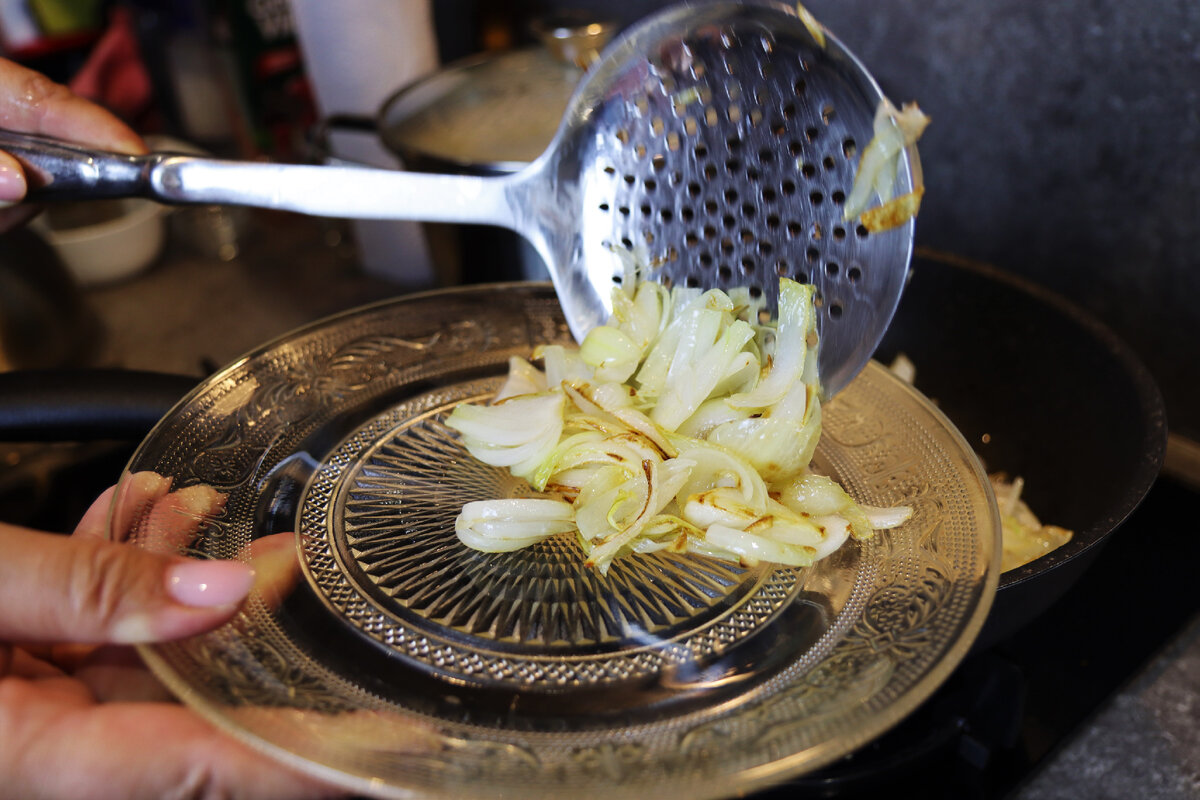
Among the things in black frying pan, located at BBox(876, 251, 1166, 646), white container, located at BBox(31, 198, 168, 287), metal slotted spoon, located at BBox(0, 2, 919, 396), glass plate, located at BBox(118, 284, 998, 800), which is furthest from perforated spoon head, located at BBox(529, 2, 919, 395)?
white container, located at BBox(31, 198, 168, 287)

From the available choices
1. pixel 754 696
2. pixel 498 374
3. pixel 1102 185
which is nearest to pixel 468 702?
pixel 754 696

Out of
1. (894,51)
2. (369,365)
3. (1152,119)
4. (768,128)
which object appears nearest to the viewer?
(768,128)

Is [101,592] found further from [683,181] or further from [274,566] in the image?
[683,181]

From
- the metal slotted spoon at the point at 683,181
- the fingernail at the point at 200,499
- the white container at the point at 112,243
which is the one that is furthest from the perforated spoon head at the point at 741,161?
the white container at the point at 112,243

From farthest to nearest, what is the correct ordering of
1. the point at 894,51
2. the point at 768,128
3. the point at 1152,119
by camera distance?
the point at 894,51, the point at 1152,119, the point at 768,128

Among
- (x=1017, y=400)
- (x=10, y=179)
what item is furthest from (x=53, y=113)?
(x=1017, y=400)

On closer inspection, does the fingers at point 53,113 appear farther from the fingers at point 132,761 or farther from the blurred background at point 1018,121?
the fingers at point 132,761

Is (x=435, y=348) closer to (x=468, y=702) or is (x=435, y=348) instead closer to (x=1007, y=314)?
(x=468, y=702)
